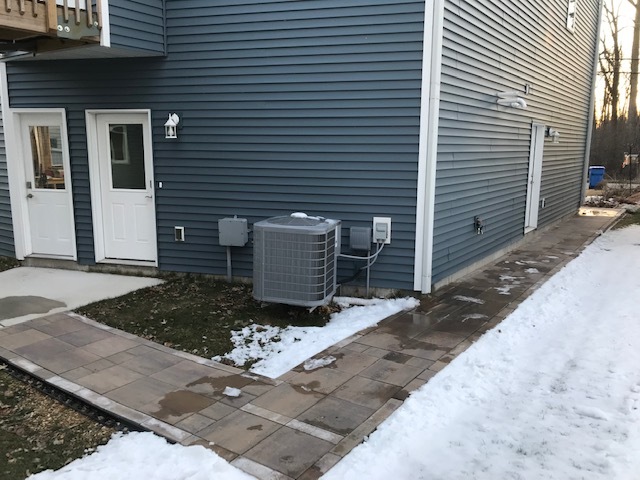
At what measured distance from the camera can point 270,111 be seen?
5.95 metres

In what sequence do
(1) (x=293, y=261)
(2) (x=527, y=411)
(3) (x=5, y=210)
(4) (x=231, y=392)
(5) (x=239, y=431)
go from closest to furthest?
(5) (x=239, y=431)
(2) (x=527, y=411)
(4) (x=231, y=392)
(1) (x=293, y=261)
(3) (x=5, y=210)

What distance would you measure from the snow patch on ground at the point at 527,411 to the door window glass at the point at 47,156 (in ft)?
18.6

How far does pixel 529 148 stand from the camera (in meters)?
9.02

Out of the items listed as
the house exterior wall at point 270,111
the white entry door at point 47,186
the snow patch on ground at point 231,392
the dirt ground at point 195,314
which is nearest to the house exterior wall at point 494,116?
the house exterior wall at point 270,111

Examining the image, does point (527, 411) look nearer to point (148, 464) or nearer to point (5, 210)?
point (148, 464)

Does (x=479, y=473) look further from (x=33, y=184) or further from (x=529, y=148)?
(x=529, y=148)

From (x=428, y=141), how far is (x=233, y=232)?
2390mm

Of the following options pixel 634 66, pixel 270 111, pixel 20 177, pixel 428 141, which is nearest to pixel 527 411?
pixel 428 141

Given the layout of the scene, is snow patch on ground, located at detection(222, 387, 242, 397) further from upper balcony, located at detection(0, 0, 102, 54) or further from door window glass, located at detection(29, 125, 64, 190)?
door window glass, located at detection(29, 125, 64, 190)

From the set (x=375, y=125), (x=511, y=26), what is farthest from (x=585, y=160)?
(x=375, y=125)

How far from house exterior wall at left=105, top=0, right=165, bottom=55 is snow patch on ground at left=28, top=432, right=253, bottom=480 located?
4.24m

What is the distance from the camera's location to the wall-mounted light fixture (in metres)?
9.98

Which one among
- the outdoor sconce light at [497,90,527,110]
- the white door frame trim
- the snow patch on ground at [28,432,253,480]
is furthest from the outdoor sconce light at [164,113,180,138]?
the outdoor sconce light at [497,90,527,110]

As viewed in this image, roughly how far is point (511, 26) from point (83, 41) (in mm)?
5678
